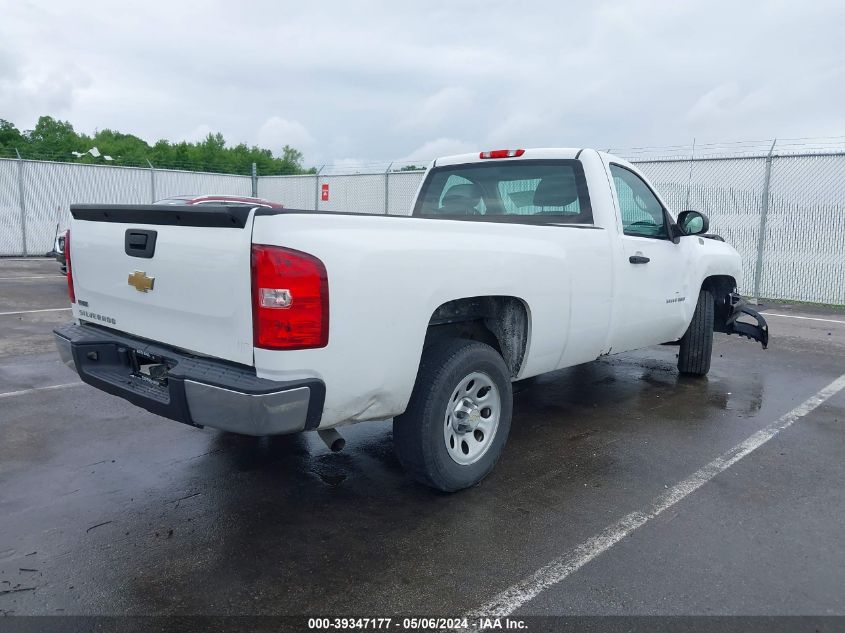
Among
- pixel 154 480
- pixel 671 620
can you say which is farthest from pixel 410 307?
pixel 154 480

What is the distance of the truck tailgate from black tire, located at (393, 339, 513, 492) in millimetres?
920

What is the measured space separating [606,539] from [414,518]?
0.95 metres

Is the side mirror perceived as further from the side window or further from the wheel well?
the wheel well

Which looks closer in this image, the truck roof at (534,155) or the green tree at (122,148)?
the truck roof at (534,155)

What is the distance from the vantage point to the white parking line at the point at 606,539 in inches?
107

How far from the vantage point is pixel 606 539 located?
10.6ft

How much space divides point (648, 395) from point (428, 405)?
3214 mm

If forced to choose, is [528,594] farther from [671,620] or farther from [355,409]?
[355,409]

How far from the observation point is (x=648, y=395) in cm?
590

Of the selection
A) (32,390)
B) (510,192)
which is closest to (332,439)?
(510,192)

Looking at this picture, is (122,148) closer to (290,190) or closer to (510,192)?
(290,190)

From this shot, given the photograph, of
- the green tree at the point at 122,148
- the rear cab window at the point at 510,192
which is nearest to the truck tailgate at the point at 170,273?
the rear cab window at the point at 510,192

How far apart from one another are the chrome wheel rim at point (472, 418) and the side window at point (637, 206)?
185cm

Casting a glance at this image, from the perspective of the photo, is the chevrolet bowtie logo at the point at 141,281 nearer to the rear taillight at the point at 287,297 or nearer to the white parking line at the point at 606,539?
the rear taillight at the point at 287,297
